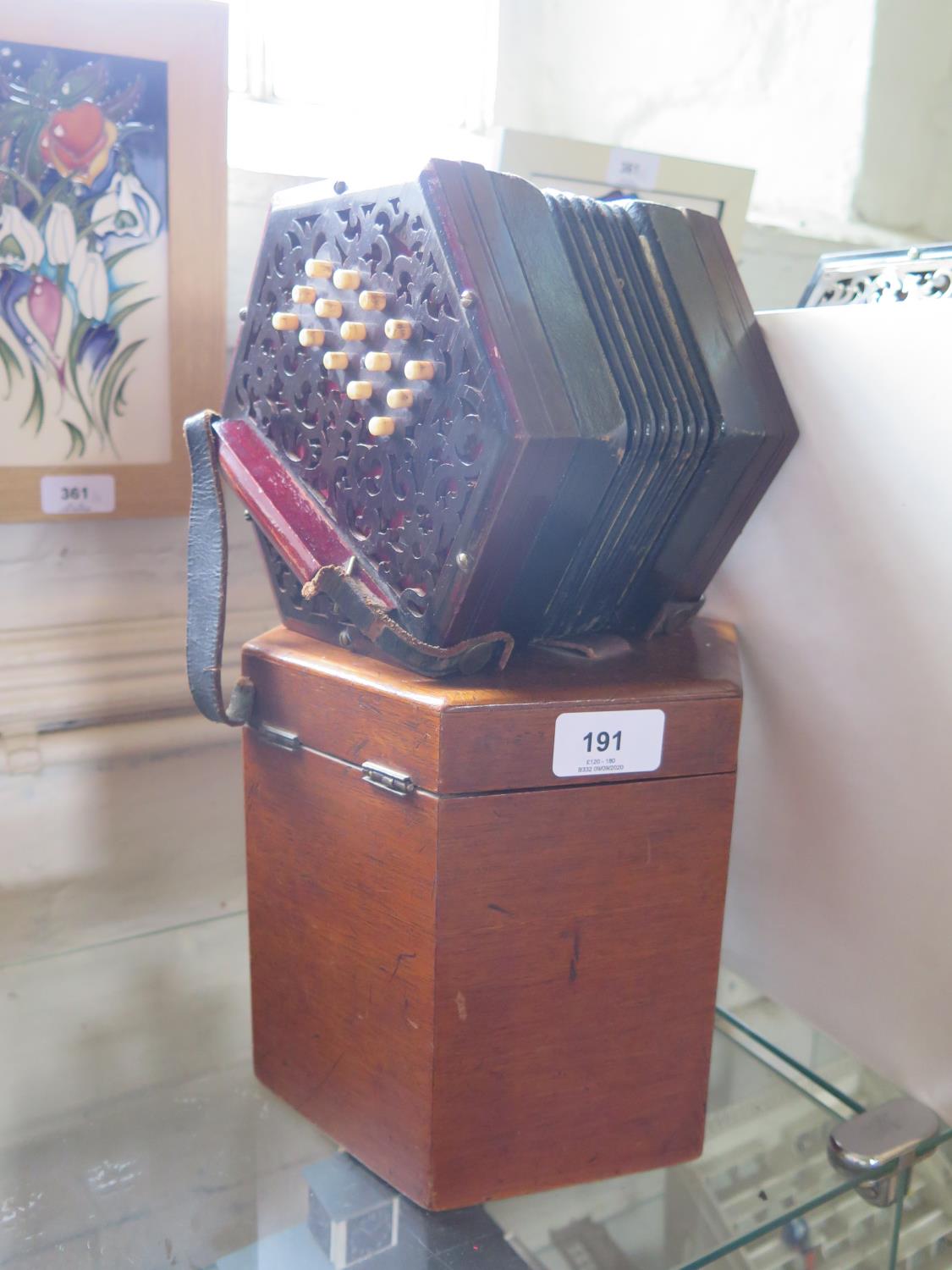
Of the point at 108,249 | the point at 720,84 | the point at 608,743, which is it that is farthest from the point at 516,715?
the point at 720,84

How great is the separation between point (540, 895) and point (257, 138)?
2.85 feet

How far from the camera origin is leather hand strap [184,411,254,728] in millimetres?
843

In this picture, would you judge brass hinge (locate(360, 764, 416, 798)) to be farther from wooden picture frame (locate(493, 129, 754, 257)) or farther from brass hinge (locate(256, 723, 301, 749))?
wooden picture frame (locate(493, 129, 754, 257))

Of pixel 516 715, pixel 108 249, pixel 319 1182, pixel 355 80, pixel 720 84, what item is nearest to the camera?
pixel 516 715

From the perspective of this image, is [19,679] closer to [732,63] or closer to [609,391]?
[609,391]

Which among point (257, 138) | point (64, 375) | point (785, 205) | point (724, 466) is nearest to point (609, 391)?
point (724, 466)

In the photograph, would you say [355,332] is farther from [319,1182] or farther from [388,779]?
[319,1182]

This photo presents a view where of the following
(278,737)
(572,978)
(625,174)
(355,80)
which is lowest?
(572,978)

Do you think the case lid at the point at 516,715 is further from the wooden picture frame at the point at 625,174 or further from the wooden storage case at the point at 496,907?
the wooden picture frame at the point at 625,174

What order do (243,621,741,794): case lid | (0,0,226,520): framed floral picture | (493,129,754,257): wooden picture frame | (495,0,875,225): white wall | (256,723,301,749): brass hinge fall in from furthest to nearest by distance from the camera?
(495,0,875,225): white wall → (493,129,754,257): wooden picture frame → (0,0,226,520): framed floral picture → (256,723,301,749): brass hinge → (243,621,741,794): case lid

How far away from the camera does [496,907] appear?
29.1 inches

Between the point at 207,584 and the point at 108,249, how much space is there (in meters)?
0.38

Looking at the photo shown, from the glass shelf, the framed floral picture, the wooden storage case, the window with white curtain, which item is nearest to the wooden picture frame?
the window with white curtain

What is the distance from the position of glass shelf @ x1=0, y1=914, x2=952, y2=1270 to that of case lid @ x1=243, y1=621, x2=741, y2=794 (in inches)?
12.3
